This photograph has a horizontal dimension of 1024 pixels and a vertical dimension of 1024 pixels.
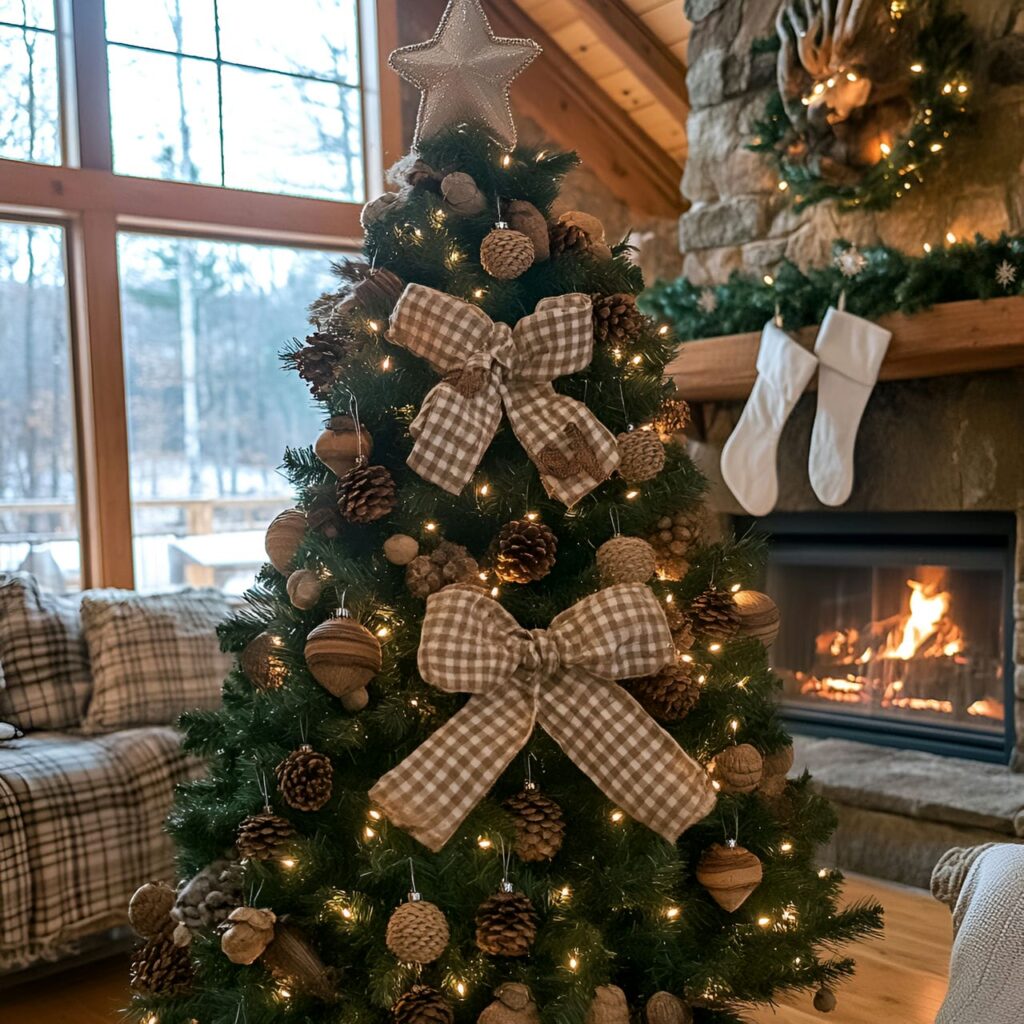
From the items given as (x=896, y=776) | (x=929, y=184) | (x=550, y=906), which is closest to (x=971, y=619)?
(x=896, y=776)

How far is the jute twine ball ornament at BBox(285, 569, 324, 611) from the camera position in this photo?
1.41m

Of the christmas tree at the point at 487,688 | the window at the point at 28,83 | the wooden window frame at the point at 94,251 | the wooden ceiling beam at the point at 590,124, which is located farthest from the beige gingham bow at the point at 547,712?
the wooden ceiling beam at the point at 590,124

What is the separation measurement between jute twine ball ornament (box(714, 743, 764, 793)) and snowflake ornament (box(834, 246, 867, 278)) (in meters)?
1.61

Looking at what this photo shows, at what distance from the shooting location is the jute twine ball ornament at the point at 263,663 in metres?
1.50

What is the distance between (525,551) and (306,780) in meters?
0.38

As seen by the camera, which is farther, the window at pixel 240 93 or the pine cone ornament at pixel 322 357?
the window at pixel 240 93

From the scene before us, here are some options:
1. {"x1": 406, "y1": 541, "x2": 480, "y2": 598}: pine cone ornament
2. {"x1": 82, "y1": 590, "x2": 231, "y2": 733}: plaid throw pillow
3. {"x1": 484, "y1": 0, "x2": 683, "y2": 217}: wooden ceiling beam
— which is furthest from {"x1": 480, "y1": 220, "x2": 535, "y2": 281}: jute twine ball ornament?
{"x1": 484, "y1": 0, "x2": 683, "y2": 217}: wooden ceiling beam

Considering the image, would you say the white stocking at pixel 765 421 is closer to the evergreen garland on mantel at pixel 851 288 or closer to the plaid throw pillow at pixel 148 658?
the evergreen garland on mantel at pixel 851 288

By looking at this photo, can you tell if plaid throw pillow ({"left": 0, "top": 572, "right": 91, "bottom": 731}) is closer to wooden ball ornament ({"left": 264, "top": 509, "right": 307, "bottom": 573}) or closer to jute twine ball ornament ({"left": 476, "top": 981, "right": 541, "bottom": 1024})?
wooden ball ornament ({"left": 264, "top": 509, "right": 307, "bottom": 573})

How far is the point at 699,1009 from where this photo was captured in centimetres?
156

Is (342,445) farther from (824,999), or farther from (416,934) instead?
(824,999)

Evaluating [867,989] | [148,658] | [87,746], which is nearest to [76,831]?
[87,746]

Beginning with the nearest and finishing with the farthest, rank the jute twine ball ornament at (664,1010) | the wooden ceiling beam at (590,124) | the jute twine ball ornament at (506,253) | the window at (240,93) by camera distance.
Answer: the jute twine ball ornament at (664,1010)
the jute twine ball ornament at (506,253)
the window at (240,93)
the wooden ceiling beam at (590,124)

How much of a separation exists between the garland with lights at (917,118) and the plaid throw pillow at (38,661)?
2146 mm
